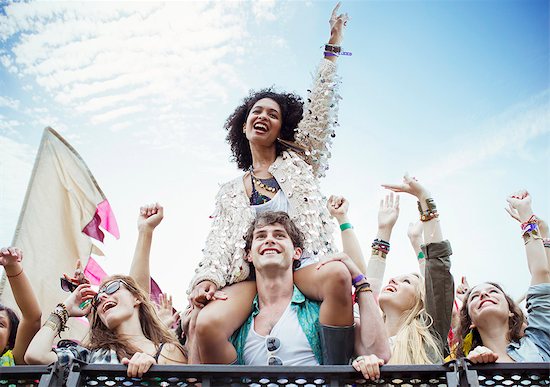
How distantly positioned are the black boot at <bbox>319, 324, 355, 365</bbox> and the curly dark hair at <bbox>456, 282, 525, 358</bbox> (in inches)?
29.2

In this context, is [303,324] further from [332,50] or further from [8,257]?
[332,50]

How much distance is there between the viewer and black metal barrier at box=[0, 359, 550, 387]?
1918mm

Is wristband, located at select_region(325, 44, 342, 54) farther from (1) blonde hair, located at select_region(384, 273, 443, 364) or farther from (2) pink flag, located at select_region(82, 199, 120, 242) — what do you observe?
(2) pink flag, located at select_region(82, 199, 120, 242)

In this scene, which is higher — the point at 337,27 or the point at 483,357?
the point at 337,27

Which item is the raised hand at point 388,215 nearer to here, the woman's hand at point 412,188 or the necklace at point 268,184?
the woman's hand at point 412,188

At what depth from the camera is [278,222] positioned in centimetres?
297

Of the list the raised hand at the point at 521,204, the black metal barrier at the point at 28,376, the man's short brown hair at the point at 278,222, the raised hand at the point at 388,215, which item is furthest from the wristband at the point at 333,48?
the black metal barrier at the point at 28,376

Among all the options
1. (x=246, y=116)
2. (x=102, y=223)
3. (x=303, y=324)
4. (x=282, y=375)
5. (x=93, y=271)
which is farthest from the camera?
(x=102, y=223)

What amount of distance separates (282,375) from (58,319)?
1.53 metres

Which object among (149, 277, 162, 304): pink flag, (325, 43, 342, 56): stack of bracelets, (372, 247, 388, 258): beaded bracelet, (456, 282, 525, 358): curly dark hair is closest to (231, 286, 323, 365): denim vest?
(456, 282, 525, 358): curly dark hair

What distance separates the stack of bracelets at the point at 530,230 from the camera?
327 centimetres

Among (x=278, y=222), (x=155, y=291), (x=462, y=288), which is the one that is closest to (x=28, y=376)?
(x=278, y=222)

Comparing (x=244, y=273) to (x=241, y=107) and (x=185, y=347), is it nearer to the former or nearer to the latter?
(x=185, y=347)

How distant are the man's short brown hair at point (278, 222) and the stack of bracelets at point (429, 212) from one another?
25.8 inches
